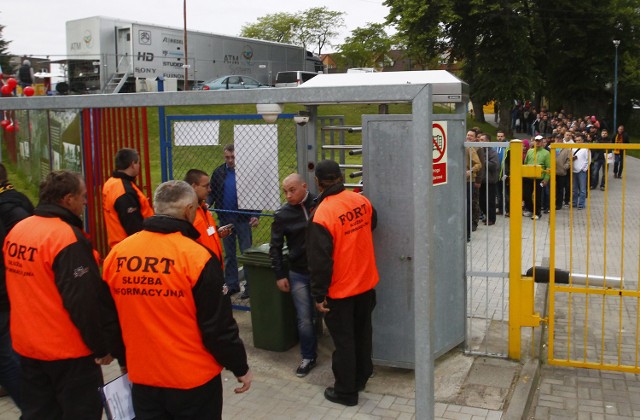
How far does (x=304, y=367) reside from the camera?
19.6 feet

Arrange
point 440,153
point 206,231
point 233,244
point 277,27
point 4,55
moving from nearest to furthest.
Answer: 1. point 206,231
2. point 440,153
3. point 233,244
4. point 4,55
5. point 277,27

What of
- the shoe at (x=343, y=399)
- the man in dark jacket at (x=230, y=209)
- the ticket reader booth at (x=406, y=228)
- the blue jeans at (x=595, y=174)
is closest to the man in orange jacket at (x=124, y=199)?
the man in dark jacket at (x=230, y=209)

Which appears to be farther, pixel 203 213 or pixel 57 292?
pixel 203 213

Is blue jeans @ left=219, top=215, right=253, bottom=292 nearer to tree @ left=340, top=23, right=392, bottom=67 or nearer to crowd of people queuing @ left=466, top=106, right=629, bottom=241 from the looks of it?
crowd of people queuing @ left=466, top=106, right=629, bottom=241

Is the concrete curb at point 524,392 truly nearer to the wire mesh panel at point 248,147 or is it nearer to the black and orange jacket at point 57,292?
the wire mesh panel at point 248,147

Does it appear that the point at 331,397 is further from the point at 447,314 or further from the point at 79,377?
the point at 79,377

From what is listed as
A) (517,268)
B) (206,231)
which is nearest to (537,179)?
Answer: (517,268)

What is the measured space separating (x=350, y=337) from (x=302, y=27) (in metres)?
79.6

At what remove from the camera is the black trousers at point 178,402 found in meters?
3.33

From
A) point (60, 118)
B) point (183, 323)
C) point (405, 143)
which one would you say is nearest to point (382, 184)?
point (405, 143)

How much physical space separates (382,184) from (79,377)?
3.02m

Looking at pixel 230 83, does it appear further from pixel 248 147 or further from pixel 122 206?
pixel 122 206

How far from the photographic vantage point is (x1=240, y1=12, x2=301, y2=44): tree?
81500 millimetres

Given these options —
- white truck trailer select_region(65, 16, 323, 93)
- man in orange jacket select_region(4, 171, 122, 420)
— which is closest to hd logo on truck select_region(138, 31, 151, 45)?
white truck trailer select_region(65, 16, 323, 93)
